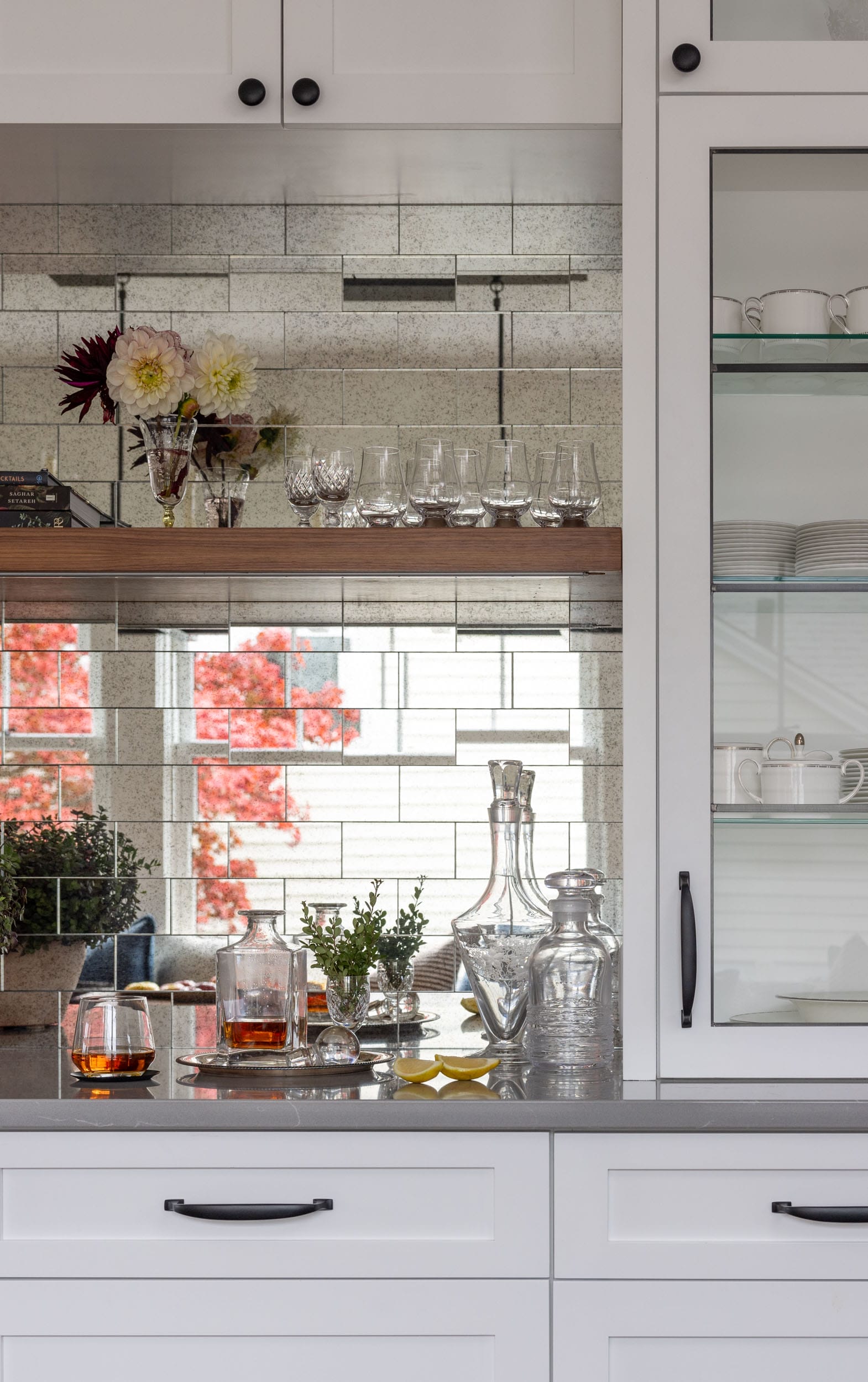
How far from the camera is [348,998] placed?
1.95 m

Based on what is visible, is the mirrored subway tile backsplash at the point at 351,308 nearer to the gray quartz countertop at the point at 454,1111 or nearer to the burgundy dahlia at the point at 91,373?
the burgundy dahlia at the point at 91,373

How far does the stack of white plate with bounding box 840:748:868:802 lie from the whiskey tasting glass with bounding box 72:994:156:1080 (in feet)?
3.57

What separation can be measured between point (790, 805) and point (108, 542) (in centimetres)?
108

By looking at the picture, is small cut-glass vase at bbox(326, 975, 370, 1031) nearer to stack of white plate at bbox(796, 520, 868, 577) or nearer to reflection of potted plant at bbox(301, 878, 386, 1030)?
reflection of potted plant at bbox(301, 878, 386, 1030)

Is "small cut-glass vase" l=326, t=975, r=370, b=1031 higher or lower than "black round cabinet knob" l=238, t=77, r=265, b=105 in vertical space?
lower

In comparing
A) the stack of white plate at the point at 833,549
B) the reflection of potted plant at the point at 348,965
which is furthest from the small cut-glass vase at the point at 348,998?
the stack of white plate at the point at 833,549

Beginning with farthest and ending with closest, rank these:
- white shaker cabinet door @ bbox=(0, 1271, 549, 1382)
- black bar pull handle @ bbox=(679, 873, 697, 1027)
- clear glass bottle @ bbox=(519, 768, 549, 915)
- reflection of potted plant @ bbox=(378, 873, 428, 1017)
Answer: reflection of potted plant @ bbox=(378, 873, 428, 1017), clear glass bottle @ bbox=(519, 768, 549, 915), black bar pull handle @ bbox=(679, 873, 697, 1027), white shaker cabinet door @ bbox=(0, 1271, 549, 1382)

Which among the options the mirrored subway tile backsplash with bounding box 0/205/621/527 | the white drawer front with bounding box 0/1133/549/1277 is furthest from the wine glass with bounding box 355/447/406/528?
the white drawer front with bounding box 0/1133/549/1277

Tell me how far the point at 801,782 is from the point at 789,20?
1114 millimetres

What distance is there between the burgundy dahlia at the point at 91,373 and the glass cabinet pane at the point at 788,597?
3.25ft

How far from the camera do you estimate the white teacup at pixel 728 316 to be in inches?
73.0

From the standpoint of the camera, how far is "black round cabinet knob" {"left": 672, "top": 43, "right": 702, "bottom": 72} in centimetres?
178

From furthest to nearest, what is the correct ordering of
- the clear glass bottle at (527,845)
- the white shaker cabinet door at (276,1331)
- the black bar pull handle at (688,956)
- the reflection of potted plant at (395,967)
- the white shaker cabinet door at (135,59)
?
the reflection of potted plant at (395,967)
the clear glass bottle at (527,845)
the white shaker cabinet door at (135,59)
the black bar pull handle at (688,956)
the white shaker cabinet door at (276,1331)

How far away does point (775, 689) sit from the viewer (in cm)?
185
